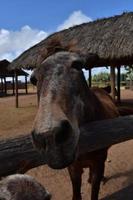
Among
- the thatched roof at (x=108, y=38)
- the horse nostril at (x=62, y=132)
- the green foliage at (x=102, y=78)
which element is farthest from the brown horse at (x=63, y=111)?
the green foliage at (x=102, y=78)

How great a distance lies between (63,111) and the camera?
272 cm

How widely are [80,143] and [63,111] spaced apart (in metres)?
0.80

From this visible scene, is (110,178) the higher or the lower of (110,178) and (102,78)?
the lower

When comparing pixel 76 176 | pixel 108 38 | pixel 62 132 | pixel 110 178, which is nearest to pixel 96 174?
pixel 76 176

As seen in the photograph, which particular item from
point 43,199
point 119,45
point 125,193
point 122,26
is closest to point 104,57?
point 119,45

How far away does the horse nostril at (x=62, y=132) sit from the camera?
95.9 inches

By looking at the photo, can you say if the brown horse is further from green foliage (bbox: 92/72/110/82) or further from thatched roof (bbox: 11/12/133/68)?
green foliage (bbox: 92/72/110/82)

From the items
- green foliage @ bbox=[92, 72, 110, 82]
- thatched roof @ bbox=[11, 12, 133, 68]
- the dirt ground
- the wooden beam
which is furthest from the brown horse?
green foliage @ bbox=[92, 72, 110, 82]

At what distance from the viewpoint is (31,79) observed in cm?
342

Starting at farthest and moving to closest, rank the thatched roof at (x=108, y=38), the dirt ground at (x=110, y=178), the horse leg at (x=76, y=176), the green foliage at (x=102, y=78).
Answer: the green foliage at (x=102, y=78) < the thatched roof at (x=108, y=38) < the dirt ground at (x=110, y=178) < the horse leg at (x=76, y=176)

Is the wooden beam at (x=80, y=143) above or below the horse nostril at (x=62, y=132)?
below

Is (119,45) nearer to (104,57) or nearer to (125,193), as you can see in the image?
(104,57)

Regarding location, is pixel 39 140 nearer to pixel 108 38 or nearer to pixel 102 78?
pixel 108 38

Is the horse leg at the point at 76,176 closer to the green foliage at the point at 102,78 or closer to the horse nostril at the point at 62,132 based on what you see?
the horse nostril at the point at 62,132
